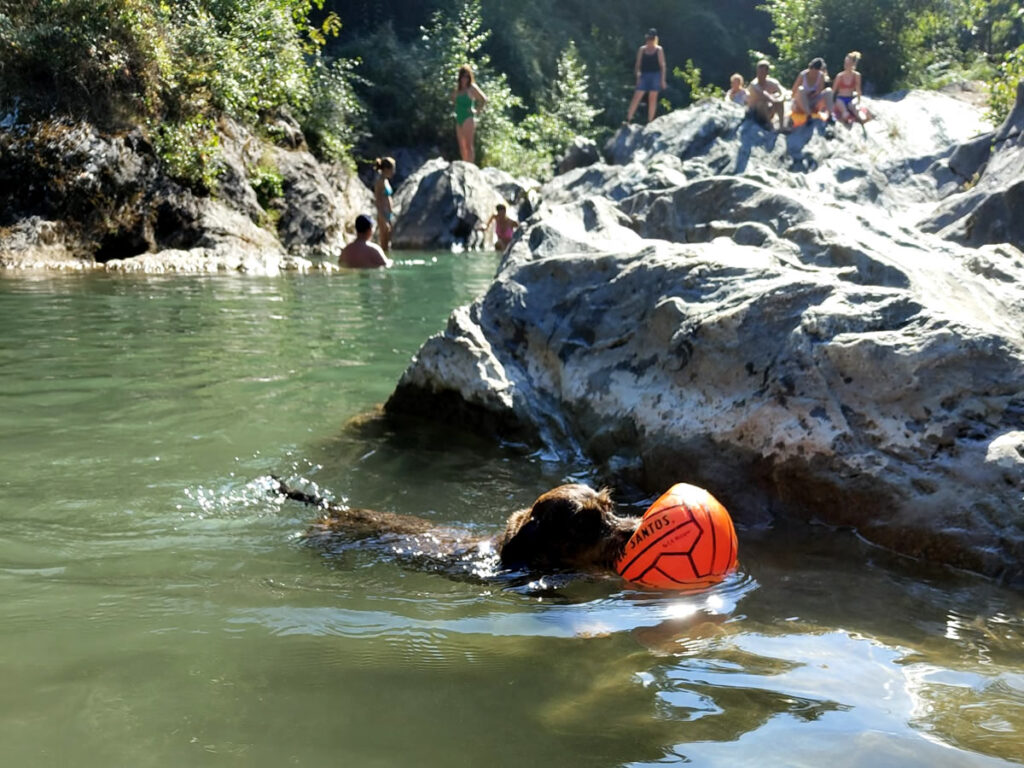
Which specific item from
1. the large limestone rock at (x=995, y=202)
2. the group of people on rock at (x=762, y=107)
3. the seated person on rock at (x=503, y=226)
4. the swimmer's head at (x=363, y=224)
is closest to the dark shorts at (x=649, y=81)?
the group of people on rock at (x=762, y=107)

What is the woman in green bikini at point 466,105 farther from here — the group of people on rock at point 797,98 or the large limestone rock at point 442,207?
the group of people on rock at point 797,98

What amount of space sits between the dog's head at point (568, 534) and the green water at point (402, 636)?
0.50 feet

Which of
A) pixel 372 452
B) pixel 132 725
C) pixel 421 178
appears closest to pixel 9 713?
pixel 132 725

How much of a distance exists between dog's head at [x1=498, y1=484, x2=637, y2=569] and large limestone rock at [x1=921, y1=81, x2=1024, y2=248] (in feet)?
24.1

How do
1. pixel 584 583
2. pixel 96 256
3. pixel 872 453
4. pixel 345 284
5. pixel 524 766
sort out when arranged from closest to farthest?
pixel 524 766 < pixel 584 583 < pixel 872 453 < pixel 345 284 < pixel 96 256

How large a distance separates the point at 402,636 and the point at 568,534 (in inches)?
37.7

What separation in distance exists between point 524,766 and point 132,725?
110 cm

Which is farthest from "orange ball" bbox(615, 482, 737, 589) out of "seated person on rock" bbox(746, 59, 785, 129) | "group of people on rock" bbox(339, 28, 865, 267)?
"seated person on rock" bbox(746, 59, 785, 129)

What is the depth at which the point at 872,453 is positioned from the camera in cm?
469

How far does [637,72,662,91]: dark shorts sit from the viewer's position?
2600cm

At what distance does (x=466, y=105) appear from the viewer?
78.0 feet

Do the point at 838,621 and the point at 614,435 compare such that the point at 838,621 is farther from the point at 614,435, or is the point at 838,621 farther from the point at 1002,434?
the point at 614,435

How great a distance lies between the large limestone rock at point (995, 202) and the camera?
33.1ft

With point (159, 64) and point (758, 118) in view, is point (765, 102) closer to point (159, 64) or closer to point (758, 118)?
point (758, 118)
